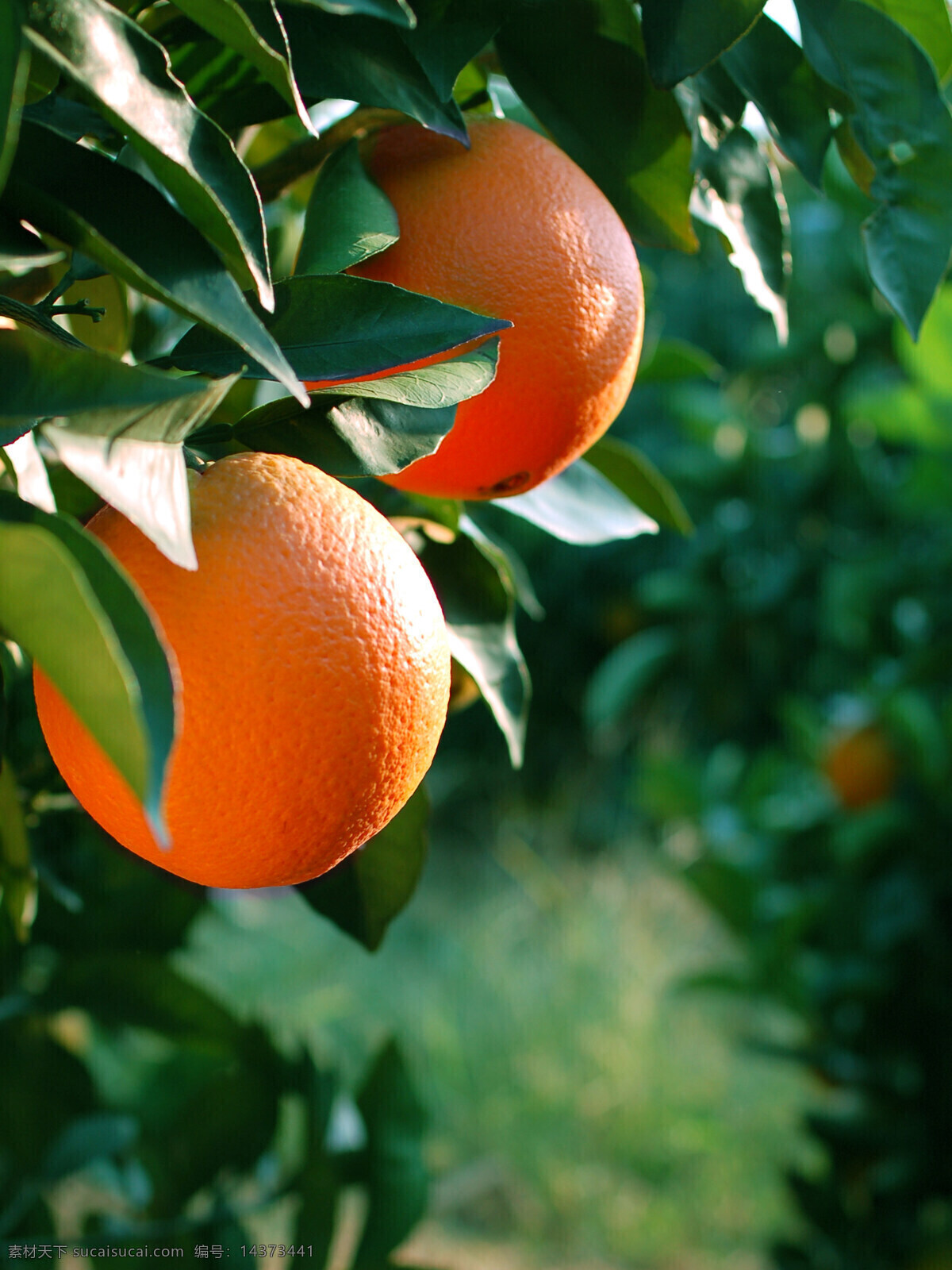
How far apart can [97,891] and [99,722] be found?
25.1 inches

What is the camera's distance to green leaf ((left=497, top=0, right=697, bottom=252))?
475 mm

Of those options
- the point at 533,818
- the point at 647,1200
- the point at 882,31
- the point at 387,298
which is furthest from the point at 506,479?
the point at 533,818

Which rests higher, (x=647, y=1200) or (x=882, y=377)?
(x=882, y=377)

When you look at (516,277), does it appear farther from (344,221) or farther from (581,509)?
(581,509)

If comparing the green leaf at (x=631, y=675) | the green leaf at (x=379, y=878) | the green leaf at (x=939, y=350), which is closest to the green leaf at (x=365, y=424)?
the green leaf at (x=379, y=878)

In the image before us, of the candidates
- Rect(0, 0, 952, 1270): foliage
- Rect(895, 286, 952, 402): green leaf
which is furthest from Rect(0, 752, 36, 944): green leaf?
Rect(895, 286, 952, 402): green leaf

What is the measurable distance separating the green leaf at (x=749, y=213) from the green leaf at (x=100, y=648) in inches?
14.1

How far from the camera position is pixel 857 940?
138 cm

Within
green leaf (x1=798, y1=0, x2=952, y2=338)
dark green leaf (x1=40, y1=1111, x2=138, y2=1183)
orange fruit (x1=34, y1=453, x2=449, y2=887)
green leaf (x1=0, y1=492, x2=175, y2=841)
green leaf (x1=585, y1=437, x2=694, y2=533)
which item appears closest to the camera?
green leaf (x1=0, y1=492, x2=175, y2=841)

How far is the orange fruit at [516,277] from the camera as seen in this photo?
434 millimetres

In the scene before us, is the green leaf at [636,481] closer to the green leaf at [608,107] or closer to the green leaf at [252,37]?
the green leaf at [608,107]

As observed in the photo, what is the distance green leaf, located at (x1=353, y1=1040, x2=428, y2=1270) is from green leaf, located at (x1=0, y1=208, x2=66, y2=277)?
715 millimetres

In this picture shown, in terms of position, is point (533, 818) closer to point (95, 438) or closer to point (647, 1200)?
point (647, 1200)

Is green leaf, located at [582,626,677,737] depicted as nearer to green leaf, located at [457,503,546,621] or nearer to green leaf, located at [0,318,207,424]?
green leaf, located at [457,503,546,621]
